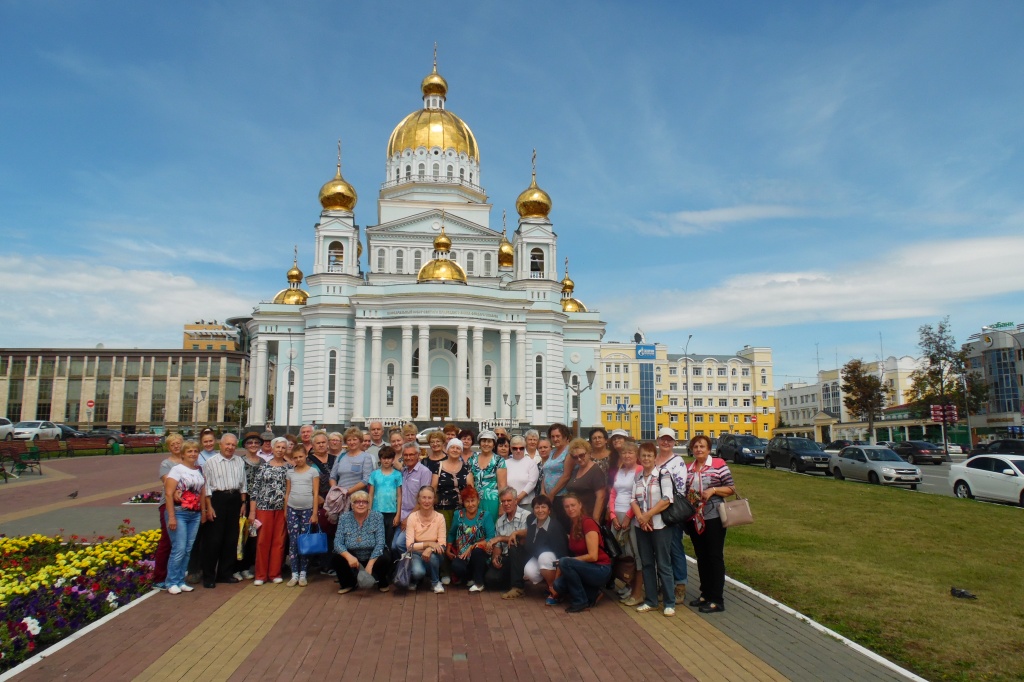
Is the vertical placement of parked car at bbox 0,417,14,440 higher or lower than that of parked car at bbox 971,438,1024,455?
higher

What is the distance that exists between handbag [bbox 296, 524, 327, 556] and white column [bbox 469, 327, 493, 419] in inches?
1341

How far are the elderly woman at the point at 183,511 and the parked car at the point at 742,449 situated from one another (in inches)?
960

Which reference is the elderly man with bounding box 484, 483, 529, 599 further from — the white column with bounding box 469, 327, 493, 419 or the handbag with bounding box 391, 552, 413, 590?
the white column with bounding box 469, 327, 493, 419

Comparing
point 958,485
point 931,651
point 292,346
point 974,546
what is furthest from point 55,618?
point 292,346

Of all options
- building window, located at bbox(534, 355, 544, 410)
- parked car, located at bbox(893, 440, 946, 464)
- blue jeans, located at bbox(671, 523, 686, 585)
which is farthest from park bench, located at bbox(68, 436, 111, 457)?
parked car, located at bbox(893, 440, 946, 464)

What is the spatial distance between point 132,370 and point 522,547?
75.8m

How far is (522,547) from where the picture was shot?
806cm

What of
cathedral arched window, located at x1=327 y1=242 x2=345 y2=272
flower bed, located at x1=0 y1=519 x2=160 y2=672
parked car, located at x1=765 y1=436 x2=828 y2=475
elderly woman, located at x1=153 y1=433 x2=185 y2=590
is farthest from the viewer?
cathedral arched window, located at x1=327 y1=242 x2=345 y2=272

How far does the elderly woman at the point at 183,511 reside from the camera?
8125mm

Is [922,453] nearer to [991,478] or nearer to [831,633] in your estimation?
[991,478]

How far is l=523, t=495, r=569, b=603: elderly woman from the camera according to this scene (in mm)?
7762

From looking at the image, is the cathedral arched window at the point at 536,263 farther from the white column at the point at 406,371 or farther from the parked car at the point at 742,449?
the parked car at the point at 742,449

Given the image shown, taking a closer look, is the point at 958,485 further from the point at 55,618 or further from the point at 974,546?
the point at 55,618

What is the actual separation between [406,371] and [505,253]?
14.4 metres
